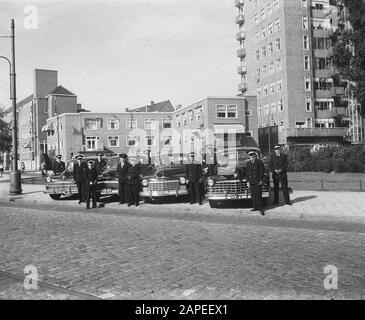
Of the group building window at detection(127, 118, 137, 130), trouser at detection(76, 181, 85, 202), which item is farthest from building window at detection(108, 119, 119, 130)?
trouser at detection(76, 181, 85, 202)

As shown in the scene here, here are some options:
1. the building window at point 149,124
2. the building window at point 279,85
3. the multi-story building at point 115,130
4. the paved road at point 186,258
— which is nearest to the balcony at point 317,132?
the building window at point 279,85

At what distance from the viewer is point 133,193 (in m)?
15.4

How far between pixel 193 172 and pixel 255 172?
280 cm

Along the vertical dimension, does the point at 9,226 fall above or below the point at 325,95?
below

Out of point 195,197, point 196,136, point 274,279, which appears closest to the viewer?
point 274,279

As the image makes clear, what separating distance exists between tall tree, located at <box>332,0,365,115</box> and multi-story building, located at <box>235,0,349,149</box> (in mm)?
24224

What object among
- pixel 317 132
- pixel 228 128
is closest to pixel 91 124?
pixel 228 128

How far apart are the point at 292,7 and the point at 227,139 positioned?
20.3 m

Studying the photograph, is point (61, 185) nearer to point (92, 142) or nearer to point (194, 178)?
→ point (194, 178)

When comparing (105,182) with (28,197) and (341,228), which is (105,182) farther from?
(341,228)

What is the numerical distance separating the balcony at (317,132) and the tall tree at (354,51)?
23.6 metres

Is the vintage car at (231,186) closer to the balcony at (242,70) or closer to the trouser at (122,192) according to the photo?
the trouser at (122,192)

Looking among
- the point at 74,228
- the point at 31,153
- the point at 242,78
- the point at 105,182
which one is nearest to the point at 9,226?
the point at 74,228

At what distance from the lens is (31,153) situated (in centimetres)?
9212
